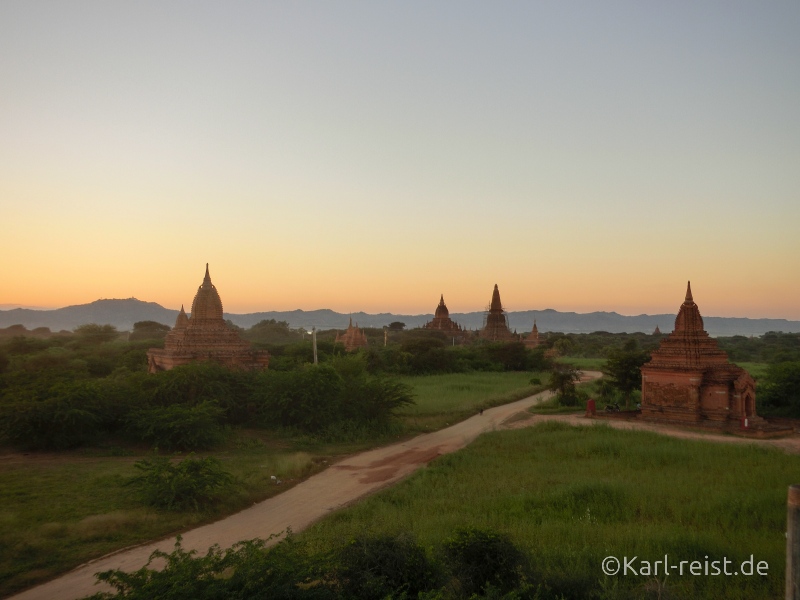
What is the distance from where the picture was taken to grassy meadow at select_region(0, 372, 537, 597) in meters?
9.61

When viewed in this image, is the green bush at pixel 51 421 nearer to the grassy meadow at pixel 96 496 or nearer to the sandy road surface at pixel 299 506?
the grassy meadow at pixel 96 496

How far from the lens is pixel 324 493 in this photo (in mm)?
13773

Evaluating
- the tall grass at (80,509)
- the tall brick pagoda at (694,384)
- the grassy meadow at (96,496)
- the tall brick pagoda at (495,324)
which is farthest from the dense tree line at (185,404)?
the tall brick pagoda at (495,324)

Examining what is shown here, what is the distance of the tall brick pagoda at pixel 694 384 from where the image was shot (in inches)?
858

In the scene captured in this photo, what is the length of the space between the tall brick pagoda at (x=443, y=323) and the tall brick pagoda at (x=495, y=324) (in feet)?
20.5

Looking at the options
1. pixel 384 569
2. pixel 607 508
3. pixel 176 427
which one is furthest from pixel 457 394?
pixel 384 569

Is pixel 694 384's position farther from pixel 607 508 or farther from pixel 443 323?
pixel 443 323

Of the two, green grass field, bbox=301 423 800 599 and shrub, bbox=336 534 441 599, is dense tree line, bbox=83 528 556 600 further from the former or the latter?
green grass field, bbox=301 423 800 599

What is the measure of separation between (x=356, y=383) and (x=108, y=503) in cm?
1174

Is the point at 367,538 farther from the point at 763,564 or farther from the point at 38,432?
the point at 38,432

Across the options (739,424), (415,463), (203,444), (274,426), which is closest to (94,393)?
(203,444)

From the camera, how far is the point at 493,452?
1741 centimetres

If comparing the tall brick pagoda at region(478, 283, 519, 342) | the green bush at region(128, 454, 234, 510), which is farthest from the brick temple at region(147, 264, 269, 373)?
the tall brick pagoda at region(478, 283, 519, 342)

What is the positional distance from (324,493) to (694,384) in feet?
49.6
